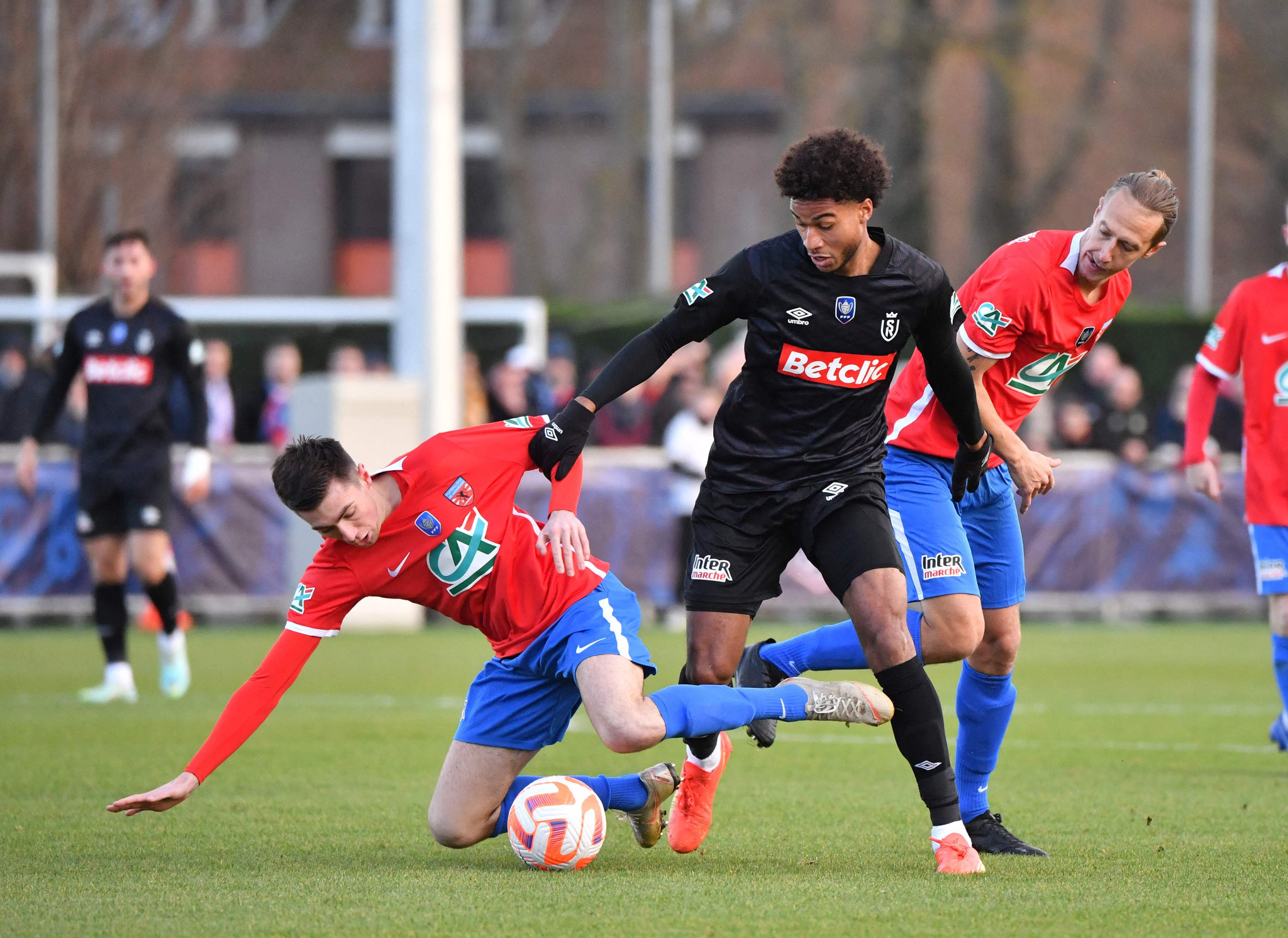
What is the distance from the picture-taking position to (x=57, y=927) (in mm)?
4820

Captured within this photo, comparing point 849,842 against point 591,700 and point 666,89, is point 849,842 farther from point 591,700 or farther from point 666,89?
point 666,89

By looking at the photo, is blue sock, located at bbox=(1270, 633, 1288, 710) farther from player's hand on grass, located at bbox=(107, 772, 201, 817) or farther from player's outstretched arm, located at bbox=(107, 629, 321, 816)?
player's hand on grass, located at bbox=(107, 772, 201, 817)

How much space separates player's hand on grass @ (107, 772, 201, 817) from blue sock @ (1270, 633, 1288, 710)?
4.84 m

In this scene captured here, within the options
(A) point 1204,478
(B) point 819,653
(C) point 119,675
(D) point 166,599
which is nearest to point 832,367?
(B) point 819,653

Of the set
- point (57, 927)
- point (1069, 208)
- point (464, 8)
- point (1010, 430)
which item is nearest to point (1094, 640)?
point (1010, 430)

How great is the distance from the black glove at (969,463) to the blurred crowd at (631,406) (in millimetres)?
8798

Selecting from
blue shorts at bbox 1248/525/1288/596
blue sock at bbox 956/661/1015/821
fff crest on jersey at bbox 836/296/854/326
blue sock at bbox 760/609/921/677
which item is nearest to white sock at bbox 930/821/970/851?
blue sock at bbox 956/661/1015/821

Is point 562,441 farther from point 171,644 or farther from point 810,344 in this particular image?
point 171,644

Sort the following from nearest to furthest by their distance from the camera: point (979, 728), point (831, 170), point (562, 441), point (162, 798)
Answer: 1. point (162, 798)
2. point (831, 170)
3. point (562, 441)
4. point (979, 728)

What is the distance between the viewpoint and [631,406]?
55.4 ft

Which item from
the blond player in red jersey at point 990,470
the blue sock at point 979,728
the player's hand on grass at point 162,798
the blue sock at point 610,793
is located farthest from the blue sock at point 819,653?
the player's hand on grass at point 162,798

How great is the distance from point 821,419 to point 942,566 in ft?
2.10

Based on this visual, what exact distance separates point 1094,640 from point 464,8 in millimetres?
25863

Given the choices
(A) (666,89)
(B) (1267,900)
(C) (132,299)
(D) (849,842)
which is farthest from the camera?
(A) (666,89)
